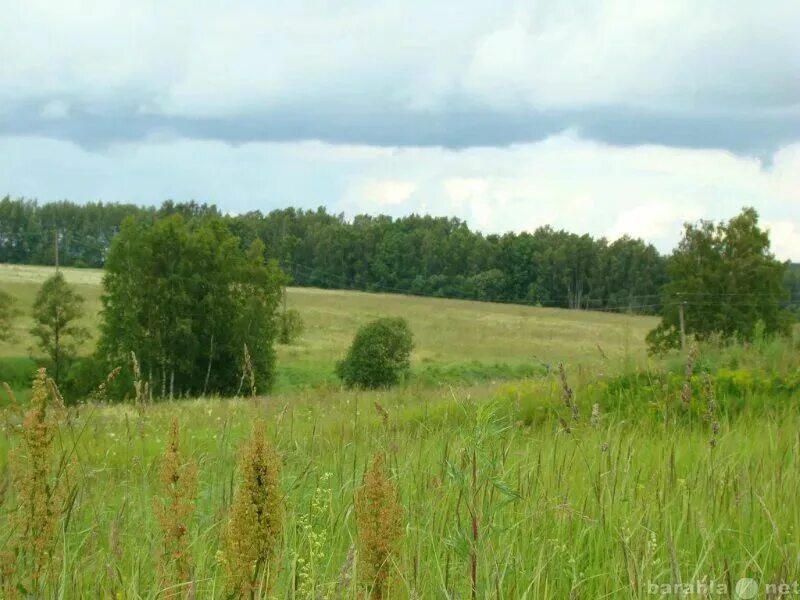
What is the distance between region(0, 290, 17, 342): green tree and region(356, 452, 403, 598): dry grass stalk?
61245 mm

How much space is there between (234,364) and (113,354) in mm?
6681

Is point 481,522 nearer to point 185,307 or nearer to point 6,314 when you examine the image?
point 185,307

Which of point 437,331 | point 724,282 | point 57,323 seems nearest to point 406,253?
point 437,331

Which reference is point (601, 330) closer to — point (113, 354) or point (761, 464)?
point (113, 354)

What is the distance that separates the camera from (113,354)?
4959 cm

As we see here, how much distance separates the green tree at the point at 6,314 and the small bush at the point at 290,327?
1789 centimetres

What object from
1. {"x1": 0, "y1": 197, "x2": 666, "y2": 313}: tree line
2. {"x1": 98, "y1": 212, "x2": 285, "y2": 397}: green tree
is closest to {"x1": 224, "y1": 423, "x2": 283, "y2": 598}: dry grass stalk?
{"x1": 98, "y1": 212, "x2": 285, "y2": 397}: green tree

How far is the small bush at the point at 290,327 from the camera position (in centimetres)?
6900

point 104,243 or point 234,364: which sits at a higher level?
point 104,243

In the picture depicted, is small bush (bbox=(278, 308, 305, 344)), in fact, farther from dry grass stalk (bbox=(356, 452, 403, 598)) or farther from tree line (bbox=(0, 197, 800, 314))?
dry grass stalk (bbox=(356, 452, 403, 598))

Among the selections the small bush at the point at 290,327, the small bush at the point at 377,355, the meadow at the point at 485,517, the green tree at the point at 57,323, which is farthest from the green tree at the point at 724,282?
the meadow at the point at 485,517

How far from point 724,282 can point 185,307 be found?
29.5m

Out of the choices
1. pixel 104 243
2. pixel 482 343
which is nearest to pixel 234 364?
pixel 482 343

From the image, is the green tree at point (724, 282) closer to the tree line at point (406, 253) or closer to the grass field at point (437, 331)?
the grass field at point (437, 331)
